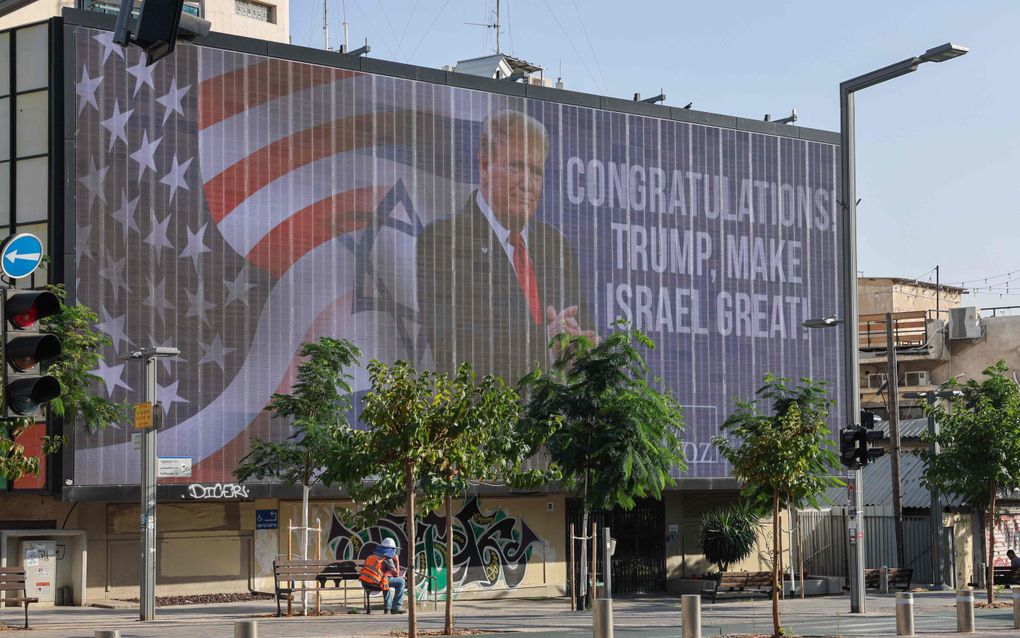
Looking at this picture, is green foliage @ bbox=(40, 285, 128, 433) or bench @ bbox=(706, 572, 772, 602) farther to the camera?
bench @ bbox=(706, 572, 772, 602)

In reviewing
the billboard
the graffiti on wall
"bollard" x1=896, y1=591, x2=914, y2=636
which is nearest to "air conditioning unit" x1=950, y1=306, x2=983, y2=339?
the billboard

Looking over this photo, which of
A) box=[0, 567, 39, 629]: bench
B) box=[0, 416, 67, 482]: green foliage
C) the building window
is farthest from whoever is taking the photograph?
the building window

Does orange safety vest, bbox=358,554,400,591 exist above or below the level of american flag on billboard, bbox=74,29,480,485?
below

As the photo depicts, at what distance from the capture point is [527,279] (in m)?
39.4

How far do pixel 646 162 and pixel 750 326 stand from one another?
20.8 feet

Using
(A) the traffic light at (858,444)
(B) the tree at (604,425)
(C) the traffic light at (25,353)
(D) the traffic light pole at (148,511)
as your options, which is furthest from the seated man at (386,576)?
(C) the traffic light at (25,353)

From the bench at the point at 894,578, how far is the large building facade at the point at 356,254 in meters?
5.17

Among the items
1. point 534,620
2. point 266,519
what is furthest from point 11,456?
point 266,519

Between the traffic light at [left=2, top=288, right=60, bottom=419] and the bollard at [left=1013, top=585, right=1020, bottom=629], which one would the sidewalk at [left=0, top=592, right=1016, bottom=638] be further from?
the traffic light at [left=2, top=288, right=60, bottom=419]

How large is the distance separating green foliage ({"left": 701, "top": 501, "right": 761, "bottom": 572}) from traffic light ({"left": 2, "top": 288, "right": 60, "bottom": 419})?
33698 mm

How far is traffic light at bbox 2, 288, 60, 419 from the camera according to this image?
9.86 meters

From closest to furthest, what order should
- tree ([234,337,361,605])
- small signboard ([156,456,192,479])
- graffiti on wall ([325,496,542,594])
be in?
1. small signboard ([156,456,192,479])
2. tree ([234,337,361,605])
3. graffiti on wall ([325,496,542,594])

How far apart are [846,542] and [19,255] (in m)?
36.2

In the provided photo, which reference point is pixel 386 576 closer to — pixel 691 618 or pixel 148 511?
pixel 148 511
